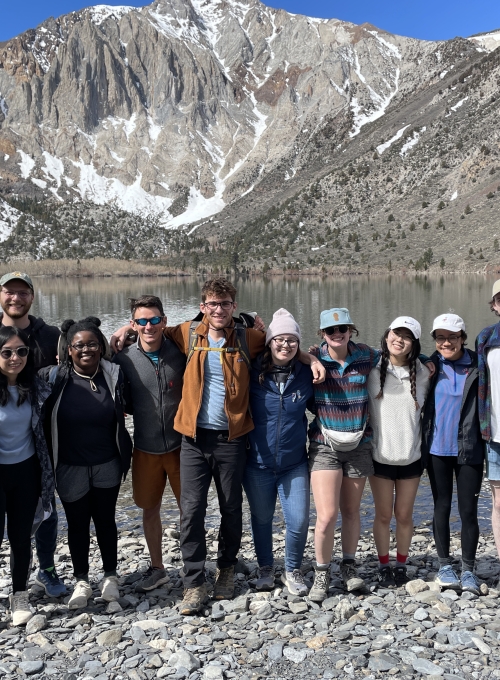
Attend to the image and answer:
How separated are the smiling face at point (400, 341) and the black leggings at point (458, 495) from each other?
115cm

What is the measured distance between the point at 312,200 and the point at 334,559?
160276 mm

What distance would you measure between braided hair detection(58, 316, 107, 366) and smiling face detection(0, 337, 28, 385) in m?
0.48

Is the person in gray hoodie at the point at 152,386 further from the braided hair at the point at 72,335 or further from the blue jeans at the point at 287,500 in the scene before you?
the blue jeans at the point at 287,500

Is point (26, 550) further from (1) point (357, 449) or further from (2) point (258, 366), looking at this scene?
(1) point (357, 449)

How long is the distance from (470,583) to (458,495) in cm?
93

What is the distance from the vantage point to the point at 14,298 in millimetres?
5941

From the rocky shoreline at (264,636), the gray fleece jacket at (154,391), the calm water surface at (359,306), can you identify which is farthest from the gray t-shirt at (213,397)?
the calm water surface at (359,306)

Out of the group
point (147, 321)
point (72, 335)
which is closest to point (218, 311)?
point (147, 321)

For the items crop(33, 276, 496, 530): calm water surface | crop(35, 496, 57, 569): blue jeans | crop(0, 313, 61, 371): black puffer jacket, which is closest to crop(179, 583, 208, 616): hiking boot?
crop(35, 496, 57, 569): blue jeans

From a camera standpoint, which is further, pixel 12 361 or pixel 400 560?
pixel 400 560

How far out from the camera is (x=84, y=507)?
565 centimetres

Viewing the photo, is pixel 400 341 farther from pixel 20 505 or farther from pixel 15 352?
pixel 20 505

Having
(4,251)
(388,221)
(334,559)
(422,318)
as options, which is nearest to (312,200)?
(388,221)

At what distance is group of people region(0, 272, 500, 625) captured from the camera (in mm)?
5480
